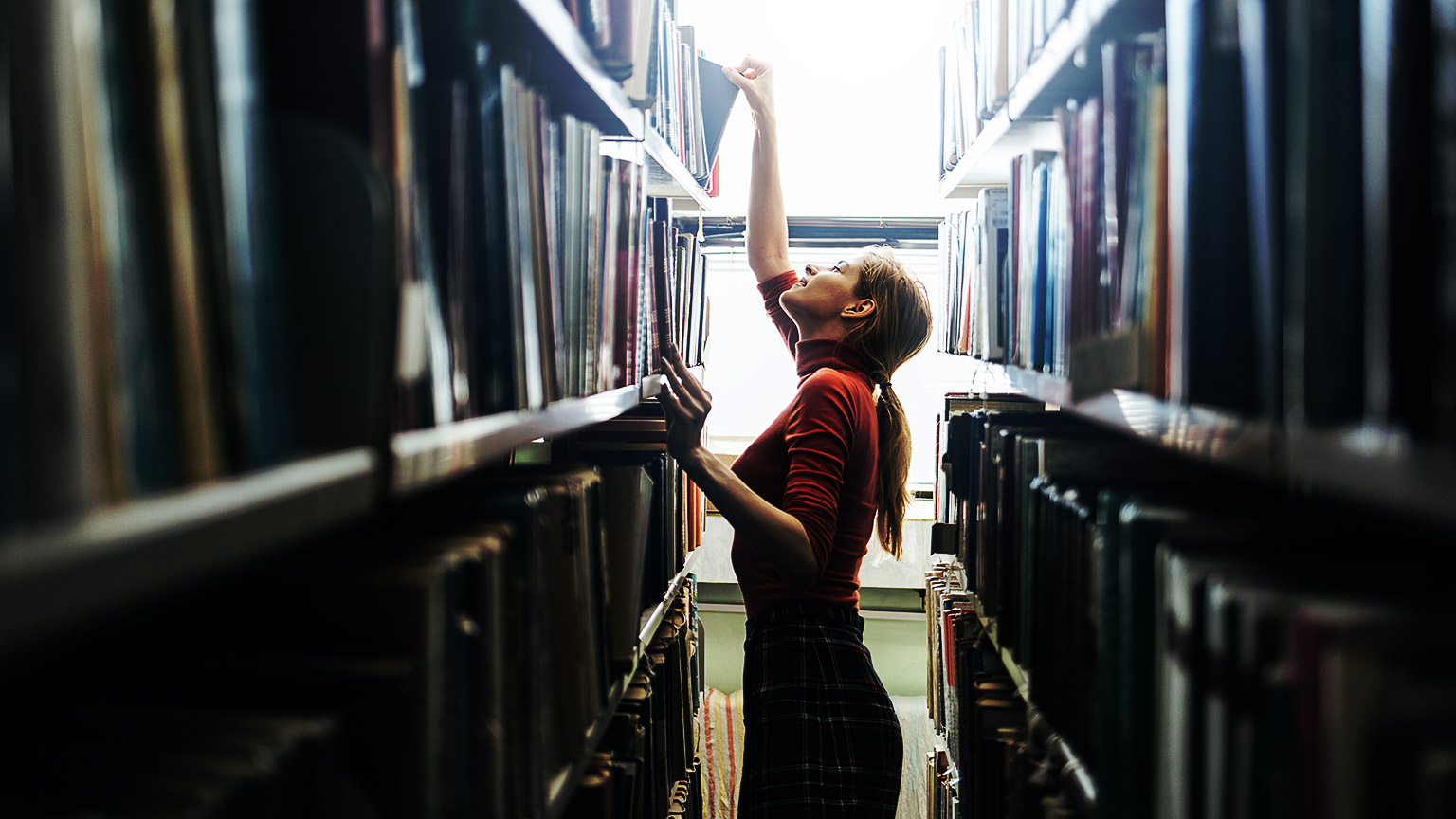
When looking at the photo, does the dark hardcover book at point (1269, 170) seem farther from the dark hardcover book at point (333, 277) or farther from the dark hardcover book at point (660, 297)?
the dark hardcover book at point (660, 297)

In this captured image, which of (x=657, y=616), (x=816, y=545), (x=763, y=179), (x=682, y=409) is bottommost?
(x=657, y=616)

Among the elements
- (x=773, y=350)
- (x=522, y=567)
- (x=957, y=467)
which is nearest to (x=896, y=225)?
(x=773, y=350)

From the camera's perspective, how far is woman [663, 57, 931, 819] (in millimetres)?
1618

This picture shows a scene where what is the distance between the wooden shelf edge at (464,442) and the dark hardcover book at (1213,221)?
56 cm

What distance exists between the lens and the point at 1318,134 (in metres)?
0.47

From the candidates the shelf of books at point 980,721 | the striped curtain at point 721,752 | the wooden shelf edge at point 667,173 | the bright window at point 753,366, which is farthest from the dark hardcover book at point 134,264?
the bright window at point 753,366

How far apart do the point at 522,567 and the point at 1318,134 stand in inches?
27.7

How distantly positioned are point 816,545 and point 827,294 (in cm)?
68

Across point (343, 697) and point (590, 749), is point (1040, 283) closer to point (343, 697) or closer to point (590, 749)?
point (590, 749)

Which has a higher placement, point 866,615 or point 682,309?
point 682,309

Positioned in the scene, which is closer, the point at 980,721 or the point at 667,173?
the point at 980,721

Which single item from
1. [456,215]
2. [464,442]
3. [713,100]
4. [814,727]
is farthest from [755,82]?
[464,442]

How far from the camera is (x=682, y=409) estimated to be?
1682 millimetres

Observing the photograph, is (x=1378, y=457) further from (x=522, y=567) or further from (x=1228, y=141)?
(x=522, y=567)
